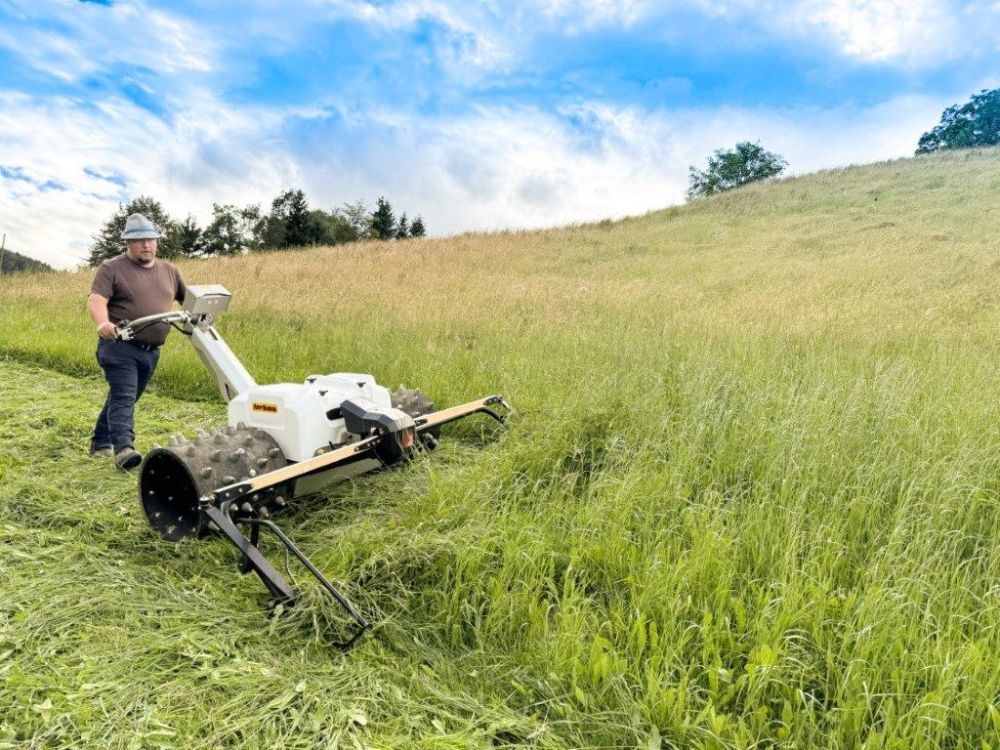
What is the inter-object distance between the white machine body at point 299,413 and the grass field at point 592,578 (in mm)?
458

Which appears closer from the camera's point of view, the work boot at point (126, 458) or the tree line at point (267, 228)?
the work boot at point (126, 458)

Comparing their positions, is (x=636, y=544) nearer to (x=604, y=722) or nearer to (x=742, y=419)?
(x=604, y=722)

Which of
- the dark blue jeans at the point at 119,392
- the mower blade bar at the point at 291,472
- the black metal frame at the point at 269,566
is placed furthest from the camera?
the dark blue jeans at the point at 119,392

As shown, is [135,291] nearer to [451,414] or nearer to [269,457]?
[269,457]

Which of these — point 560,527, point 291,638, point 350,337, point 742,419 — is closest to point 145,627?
point 291,638

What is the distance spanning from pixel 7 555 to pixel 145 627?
1.15 m

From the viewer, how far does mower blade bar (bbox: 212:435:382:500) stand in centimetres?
296

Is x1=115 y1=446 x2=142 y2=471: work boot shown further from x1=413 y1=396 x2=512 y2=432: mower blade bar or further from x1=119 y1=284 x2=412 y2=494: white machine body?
x1=413 y1=396 x2=512 y2=432: mower blade bar

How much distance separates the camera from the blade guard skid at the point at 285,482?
274 cm

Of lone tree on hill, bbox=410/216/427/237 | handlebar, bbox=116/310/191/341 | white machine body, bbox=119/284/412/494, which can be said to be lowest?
white machine body, bbox=119/284/412/494

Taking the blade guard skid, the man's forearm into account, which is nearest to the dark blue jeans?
the man's forearm

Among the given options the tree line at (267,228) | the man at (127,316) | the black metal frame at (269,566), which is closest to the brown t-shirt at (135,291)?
the man at (127,316)

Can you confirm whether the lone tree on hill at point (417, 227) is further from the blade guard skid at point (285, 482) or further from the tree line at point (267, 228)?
the blade guard skid at point (285, 482)

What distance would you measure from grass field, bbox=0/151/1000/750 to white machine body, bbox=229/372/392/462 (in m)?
0.46
